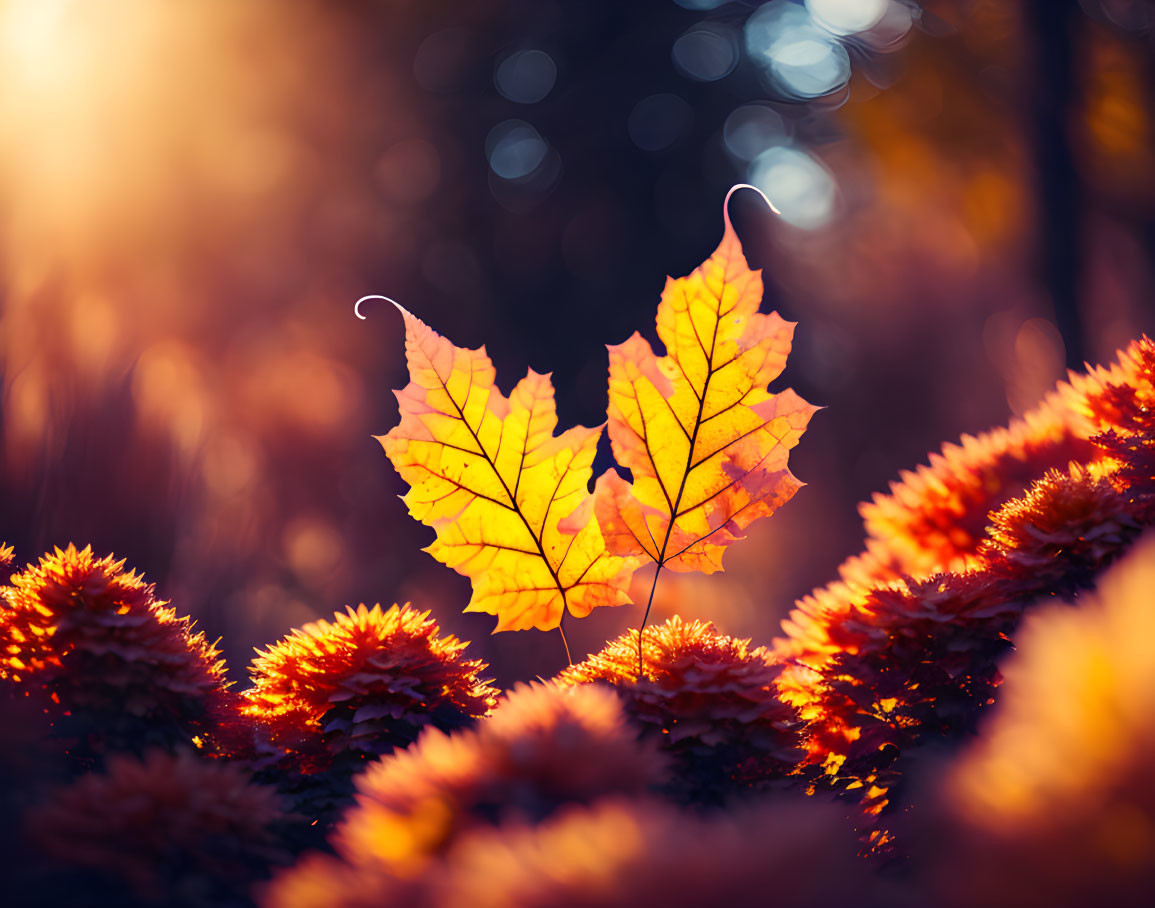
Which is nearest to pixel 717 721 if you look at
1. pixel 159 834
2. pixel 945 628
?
pixel 945 628

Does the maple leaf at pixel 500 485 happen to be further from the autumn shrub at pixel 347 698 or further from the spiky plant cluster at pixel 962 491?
the spiky plant cluster at pixel 962 491

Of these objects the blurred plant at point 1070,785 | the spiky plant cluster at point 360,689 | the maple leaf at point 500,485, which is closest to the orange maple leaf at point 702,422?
the maple leaf at point 500,485

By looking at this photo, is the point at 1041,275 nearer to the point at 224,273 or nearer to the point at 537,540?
the point at 537,540

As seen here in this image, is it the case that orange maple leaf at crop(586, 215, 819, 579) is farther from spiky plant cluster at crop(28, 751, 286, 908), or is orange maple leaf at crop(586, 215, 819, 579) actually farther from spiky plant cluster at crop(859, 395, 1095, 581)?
spiky plant cluster at crop(28, 751, 286, 908)

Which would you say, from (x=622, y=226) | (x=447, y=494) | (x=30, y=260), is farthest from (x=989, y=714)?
(x=622, y=226)

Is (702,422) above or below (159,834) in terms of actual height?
above

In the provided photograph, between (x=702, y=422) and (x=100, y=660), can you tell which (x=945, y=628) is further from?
(x=100, y=660)
